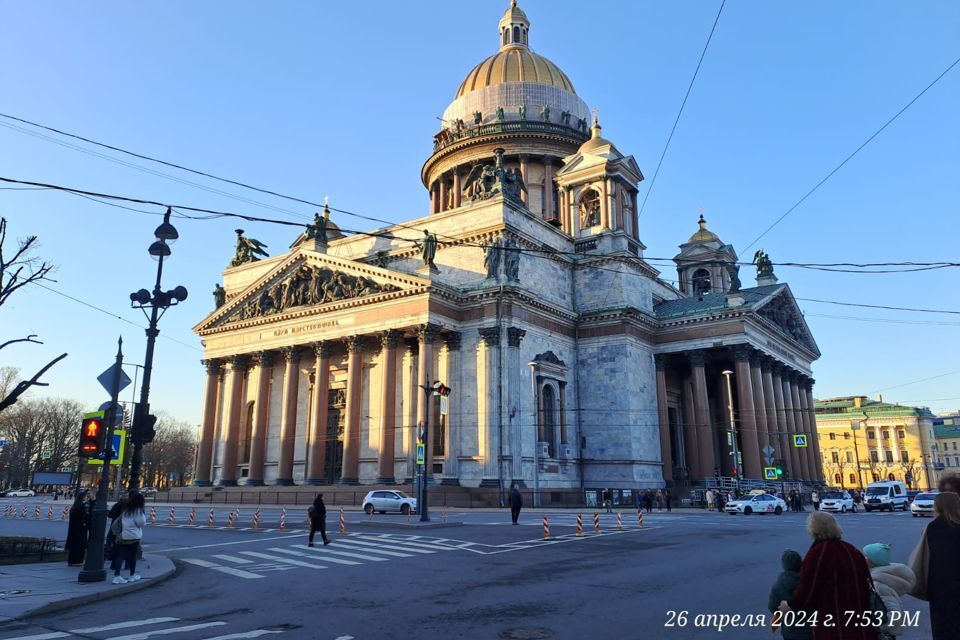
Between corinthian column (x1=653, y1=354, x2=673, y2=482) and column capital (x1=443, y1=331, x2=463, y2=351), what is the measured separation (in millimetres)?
15713

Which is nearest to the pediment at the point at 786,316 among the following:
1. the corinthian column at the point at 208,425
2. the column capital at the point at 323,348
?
the column capital at the point at 323,348

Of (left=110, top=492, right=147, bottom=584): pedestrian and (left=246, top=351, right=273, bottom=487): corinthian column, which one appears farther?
(left=246, top=351, right=273, bottom=487): corinthian column

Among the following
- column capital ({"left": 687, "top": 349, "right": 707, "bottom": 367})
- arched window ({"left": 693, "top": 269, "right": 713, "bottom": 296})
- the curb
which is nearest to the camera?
the curb

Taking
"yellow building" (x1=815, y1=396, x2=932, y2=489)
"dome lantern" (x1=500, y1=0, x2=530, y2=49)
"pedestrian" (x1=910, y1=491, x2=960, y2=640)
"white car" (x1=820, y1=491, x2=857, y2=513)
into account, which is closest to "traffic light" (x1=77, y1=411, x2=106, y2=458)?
"pedestrian" (x1=910, y1=491, x2=960, y2=640)

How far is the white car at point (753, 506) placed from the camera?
37.6 meters

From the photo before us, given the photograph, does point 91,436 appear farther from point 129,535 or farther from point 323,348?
point 323,348

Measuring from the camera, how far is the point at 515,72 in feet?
217

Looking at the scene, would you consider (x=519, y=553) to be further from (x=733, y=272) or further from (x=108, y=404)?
(x=733, y=272)

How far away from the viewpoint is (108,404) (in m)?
15.5

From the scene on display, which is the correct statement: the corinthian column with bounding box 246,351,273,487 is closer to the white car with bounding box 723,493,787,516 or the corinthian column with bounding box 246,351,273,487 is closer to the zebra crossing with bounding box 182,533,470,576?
the zebra crossing with bounding box 182,533,470,576

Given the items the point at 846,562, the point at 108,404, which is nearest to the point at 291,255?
the point at 108,404

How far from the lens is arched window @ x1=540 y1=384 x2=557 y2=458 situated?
44875 mm

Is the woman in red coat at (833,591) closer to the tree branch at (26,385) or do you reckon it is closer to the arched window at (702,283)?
the tree branch at (26,385)

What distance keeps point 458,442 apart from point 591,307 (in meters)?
14.8
